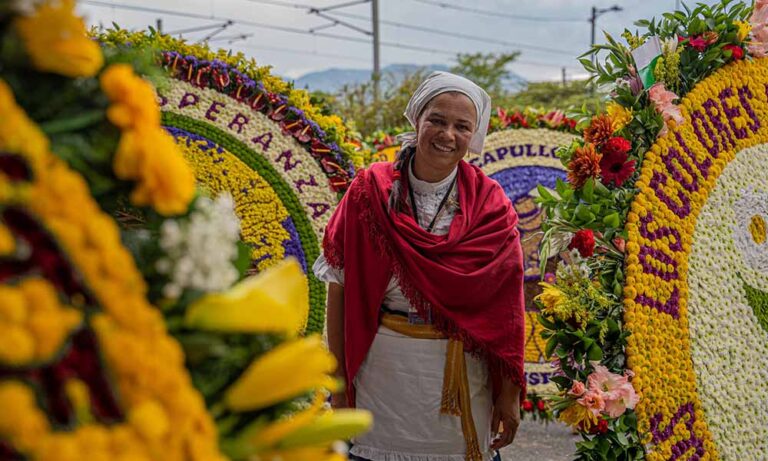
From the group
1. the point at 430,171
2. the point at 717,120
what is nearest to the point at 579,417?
the point at 430,171

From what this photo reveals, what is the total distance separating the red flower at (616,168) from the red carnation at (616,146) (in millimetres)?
10

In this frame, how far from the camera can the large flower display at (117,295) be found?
3.18 ft

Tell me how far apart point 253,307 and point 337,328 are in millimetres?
1857

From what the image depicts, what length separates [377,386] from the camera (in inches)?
112

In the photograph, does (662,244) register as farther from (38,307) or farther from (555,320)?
(38,307)

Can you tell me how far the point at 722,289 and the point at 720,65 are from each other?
0.87 meters

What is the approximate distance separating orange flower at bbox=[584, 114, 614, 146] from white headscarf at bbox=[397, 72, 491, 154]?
364 mm

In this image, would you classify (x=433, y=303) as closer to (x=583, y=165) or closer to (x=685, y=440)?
(x=583, y=165)

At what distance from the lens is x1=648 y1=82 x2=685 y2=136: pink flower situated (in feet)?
9.73

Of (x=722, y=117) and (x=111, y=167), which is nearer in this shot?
(x=111, y=167)

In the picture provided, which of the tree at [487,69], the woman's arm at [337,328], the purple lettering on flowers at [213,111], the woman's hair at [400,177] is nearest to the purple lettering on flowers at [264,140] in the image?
the purple lettering on flowers at [213,111]

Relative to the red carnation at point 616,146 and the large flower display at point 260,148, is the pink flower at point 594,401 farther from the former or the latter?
the large flower display at point 260,148

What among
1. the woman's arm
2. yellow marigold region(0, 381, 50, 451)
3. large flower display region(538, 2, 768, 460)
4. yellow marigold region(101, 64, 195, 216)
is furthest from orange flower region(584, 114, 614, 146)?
yellow marigold region(0, 381, 50, 451)

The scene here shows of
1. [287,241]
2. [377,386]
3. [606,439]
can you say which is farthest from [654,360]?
[287,241]
